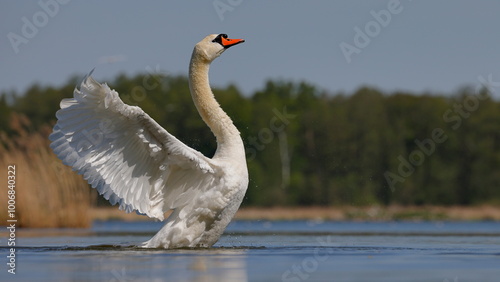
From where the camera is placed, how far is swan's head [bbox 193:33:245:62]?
46.1 feet

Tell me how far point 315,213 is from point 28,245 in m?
32.8

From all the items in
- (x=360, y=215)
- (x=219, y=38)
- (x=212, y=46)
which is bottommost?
(x=360, y=215)

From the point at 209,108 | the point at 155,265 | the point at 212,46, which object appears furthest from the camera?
the point at 212,46

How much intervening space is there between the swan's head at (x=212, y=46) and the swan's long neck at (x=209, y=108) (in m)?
0.07

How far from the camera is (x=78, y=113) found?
1279 cm

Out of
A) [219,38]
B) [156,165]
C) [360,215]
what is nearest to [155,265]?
[156,165]

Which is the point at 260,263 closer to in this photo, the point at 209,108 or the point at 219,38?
the point at 209,108

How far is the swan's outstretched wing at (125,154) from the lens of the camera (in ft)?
40.9

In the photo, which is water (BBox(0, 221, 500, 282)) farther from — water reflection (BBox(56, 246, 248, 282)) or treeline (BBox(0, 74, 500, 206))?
treeline (BBox(0, 74, 500, 206))

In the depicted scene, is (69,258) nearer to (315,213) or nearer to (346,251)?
(346,251)

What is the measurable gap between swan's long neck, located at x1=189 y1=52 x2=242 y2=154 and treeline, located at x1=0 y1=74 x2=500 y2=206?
43236 millimetres

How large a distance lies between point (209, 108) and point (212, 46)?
95 cm

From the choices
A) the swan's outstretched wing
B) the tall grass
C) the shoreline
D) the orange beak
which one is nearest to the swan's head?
the orange beak

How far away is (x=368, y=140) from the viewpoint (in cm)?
6194
